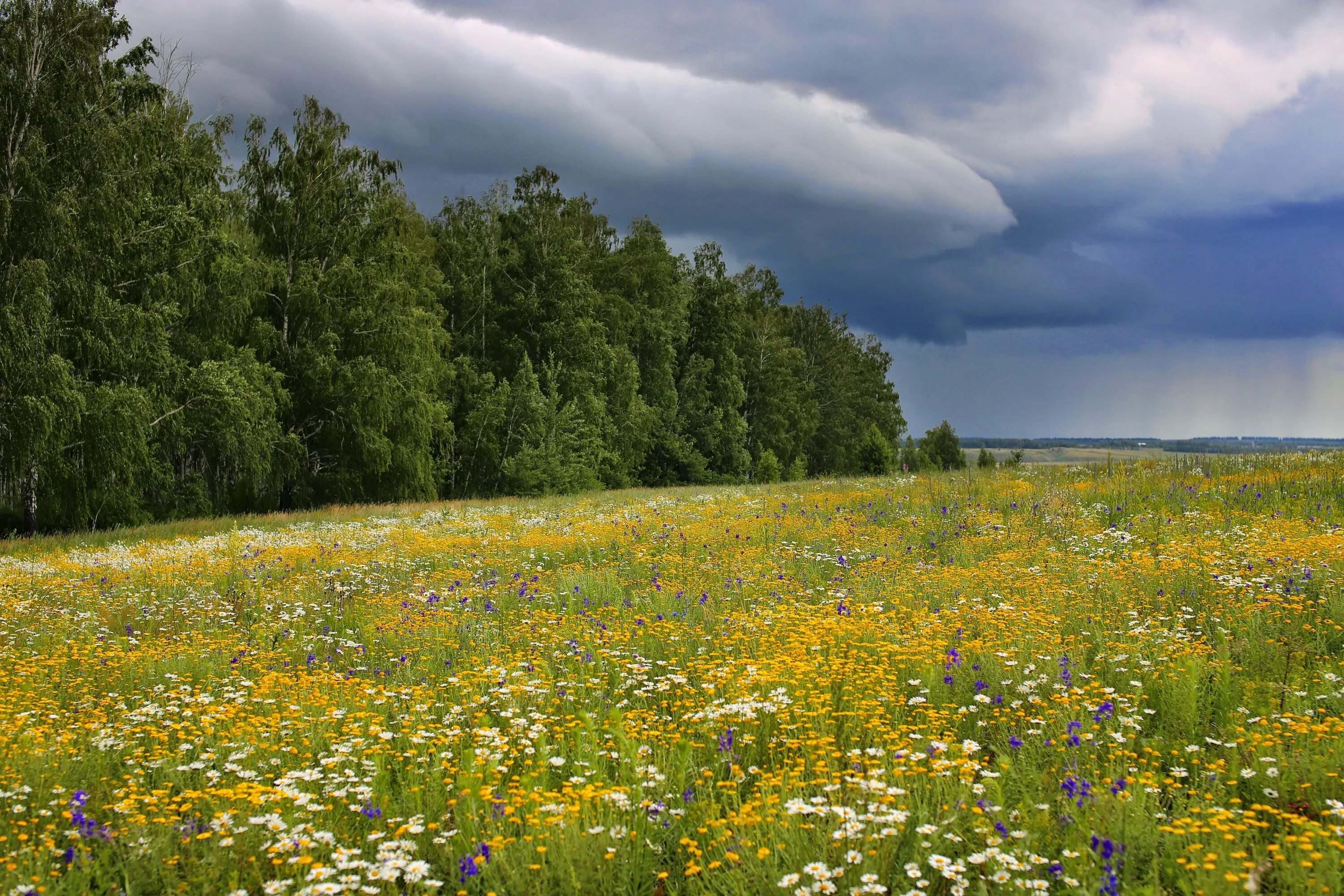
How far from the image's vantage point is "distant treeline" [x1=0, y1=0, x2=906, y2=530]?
20.6 m

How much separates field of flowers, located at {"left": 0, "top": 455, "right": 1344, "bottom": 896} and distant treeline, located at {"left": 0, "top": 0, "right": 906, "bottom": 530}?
14220 millimetres

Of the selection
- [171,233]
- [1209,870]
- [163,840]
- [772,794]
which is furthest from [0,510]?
[1209,870]

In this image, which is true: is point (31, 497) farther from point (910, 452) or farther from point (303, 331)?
point (910, 452)

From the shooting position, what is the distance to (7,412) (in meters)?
19.0

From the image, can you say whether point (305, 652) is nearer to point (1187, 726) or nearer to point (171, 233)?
point (1187, 726)

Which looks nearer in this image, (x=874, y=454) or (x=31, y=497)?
(x=31, y=497)

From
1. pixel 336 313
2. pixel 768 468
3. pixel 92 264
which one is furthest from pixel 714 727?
pixel 768 468

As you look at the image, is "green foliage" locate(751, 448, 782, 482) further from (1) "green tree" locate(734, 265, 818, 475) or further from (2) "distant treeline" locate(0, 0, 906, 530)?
(1) "green tree" locate(734, 265, 818, 475)

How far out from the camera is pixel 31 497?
70.8 feet

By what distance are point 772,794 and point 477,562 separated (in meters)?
8.25

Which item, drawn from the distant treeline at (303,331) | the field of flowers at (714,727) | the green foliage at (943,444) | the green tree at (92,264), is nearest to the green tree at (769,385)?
the distant treeline at (303,331)

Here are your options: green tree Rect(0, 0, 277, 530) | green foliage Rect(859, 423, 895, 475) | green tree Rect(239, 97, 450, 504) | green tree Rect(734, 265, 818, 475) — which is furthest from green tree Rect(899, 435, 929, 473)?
green tree Rect(0, 0, 277, 530)

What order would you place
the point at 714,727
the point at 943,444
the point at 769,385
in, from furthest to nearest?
the point at 943,444
the point at 769,385
the point at 714,727

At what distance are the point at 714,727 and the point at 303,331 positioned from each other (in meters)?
31.2
